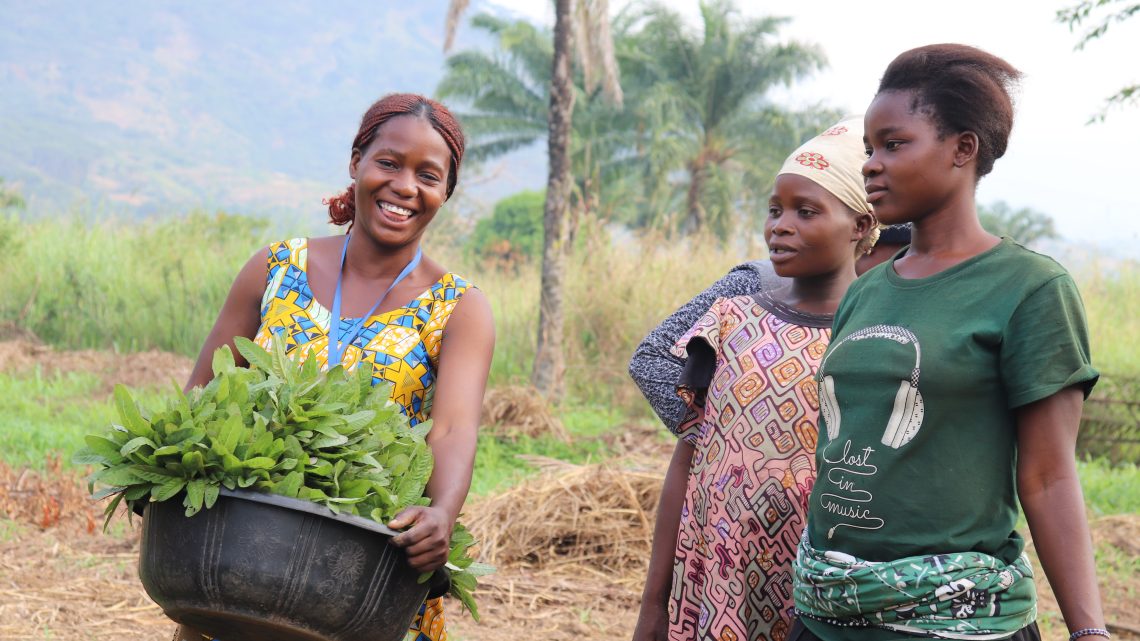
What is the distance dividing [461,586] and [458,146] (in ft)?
3.25

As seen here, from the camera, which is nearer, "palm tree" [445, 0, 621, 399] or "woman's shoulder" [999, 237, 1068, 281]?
"woman's shoulder" [999, 237, 1068, 281]

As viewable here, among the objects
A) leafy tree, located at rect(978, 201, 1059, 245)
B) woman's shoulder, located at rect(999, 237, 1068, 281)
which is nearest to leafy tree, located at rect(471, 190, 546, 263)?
leafy tree, located at rect(978, 201, 1059, 245)

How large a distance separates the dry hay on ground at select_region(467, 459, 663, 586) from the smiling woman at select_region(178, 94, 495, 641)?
3.03 metres

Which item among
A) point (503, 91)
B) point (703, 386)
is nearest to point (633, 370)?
point (703, 386)

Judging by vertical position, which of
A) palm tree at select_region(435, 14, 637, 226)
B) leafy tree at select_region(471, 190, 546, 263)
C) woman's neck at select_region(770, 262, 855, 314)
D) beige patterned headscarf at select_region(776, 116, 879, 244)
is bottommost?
woman's neck at select_region(770, 262, 855, 314)

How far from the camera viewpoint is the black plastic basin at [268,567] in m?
1.70

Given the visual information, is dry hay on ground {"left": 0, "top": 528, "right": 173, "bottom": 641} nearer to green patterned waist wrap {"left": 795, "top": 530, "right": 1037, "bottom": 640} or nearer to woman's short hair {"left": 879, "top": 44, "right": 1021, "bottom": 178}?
green patterned waist wrap {"left": 795, "top": 530, "right": 1037, "bottom": 640}

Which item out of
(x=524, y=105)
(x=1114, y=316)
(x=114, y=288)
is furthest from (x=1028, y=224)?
(x=114, y=288)

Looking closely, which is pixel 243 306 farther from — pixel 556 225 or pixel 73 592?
pixel 556 225

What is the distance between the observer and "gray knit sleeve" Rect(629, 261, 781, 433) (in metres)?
2.44

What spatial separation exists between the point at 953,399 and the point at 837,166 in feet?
2.31

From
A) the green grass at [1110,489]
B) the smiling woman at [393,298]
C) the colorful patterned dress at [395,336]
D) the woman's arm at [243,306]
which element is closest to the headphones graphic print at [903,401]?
the smiling woman at [393,298]

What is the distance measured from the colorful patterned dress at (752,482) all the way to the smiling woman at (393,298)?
0.51 metres

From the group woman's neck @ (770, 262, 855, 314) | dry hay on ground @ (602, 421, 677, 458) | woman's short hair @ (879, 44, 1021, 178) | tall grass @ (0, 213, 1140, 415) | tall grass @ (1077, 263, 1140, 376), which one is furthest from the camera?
tall grass @ (1077, 263, 1140, 376)
